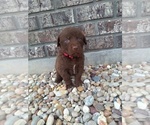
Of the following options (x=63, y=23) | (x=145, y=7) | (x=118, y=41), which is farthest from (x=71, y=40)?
(x=145, y=7)

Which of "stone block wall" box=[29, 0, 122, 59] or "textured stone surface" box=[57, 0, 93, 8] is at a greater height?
"textured stone surface" box=[57, 0, 93, 8]

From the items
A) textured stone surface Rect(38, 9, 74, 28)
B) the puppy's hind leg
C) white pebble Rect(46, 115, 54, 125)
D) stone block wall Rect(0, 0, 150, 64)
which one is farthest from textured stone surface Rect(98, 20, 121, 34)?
white pebble Rect(46, 115, 54, 125)

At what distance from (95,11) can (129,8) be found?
0.12 m

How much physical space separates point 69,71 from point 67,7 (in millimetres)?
246

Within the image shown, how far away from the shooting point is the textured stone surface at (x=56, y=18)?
0.73 m

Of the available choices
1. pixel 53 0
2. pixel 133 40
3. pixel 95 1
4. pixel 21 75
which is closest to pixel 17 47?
pixel 21 75

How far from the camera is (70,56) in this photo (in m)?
0.78

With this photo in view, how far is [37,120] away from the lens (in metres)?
0.62

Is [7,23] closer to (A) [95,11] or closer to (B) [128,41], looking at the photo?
(A) [95,11]

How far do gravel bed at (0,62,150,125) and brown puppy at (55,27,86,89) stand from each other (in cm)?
3

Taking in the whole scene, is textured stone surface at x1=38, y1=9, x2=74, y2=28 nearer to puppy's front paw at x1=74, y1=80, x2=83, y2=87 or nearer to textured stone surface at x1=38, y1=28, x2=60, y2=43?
textured stone surface at x1=38, y1=28, x2=60, y2=43

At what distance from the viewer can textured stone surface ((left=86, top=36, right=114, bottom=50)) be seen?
0.80m

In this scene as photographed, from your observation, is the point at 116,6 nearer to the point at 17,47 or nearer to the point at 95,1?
the point at 95,1

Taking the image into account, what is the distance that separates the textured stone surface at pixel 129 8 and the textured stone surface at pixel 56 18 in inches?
7.1
